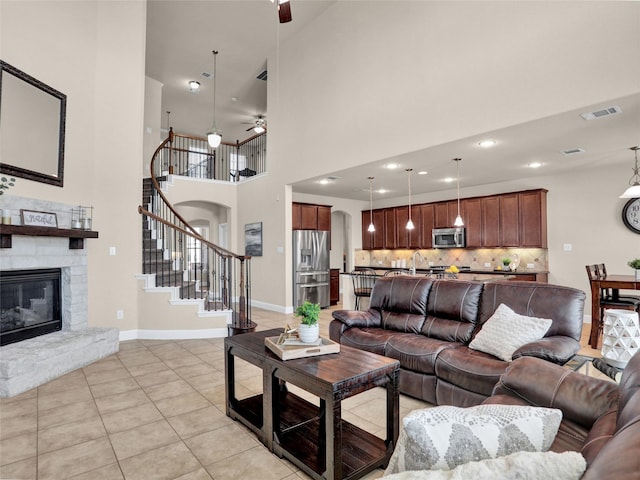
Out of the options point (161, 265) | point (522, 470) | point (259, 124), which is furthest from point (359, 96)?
point (522, 470)

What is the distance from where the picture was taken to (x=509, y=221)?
717 centimetres

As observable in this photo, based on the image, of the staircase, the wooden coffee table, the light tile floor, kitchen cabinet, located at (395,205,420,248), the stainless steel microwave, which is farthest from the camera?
kitchen cabinet, located at (395,205,420,248)

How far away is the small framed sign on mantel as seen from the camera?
12.5 ft

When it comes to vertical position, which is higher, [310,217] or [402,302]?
[310,217]

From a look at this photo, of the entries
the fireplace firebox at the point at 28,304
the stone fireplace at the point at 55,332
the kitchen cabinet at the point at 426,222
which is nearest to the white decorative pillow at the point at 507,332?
the stone fireplace at the point at 55,332

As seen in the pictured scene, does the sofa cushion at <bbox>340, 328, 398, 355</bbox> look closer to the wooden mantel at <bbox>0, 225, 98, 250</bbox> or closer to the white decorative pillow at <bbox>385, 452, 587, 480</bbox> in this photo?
the white decorative pillow at <bbox>385, 452, 587, 480</bbox>

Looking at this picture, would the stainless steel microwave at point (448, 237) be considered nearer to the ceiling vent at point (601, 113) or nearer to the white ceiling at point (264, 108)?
the white ceiling at point (264, 108)

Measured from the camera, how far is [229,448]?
91.9 inches

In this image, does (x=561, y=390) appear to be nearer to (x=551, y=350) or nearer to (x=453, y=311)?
(x=551, y=350)

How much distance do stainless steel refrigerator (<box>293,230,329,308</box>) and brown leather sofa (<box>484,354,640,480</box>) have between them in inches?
234

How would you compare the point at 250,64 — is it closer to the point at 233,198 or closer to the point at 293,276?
the point at 233,198

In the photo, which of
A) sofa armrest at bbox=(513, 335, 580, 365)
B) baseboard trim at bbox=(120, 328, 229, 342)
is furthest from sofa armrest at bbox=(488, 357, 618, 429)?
baseboard trim at bbox=(120, 328, 229, 342)

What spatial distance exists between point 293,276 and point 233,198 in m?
2.70

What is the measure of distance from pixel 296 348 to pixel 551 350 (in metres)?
1.71
